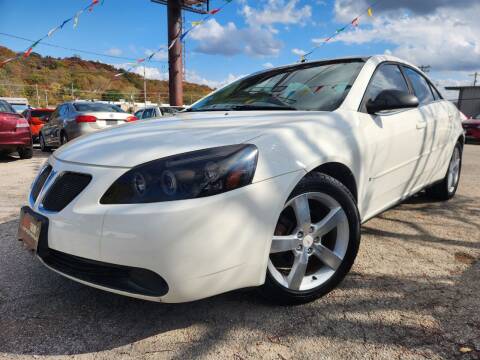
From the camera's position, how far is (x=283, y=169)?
188 centimetres

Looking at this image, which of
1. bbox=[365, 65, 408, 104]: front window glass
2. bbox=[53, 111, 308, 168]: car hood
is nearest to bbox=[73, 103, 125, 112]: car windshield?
bbox=[53, 111, 308, 168]: car hood

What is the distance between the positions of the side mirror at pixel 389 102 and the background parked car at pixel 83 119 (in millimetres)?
7013

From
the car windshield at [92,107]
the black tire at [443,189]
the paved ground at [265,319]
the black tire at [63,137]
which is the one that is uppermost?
the car windshield at [92,107]

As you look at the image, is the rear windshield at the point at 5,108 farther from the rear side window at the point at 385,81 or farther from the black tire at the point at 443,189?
the black tire at the point at 443,189

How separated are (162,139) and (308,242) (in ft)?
3.08

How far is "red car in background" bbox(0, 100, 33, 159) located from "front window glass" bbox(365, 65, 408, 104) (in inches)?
292

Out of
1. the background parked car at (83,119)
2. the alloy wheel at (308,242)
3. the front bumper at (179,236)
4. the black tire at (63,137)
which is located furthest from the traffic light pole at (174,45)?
the front bumper at (179,236)

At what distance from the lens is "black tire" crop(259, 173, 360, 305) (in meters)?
1.97

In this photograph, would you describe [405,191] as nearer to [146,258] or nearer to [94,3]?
[146,258]

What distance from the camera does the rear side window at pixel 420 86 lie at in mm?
3504

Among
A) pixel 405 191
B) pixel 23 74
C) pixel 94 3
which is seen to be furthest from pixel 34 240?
pixel 23 74

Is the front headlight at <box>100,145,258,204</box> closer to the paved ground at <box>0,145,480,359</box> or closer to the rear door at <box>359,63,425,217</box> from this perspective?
the paved ground at <box>0,145,480,359</box>

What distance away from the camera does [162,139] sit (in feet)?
6.38

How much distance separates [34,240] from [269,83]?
2.02 metres
